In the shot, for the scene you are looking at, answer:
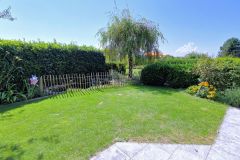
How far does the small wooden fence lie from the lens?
8.04 m

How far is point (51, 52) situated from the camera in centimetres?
891

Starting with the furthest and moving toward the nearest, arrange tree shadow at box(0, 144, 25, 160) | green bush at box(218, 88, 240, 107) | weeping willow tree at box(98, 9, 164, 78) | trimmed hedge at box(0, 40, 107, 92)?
1. weeping willow tree at box(98, 9, 164, 78)
2. trimmed hedge at box(0, 40, 107, 92)
3. green bush at box(218, 88, 240, 107)
4. tree shadow at box(0, 144, 25, 160)

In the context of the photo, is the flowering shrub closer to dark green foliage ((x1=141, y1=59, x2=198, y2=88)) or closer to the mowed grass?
the mowed grass

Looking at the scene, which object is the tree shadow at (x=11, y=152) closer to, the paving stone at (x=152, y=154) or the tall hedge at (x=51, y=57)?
the paving stone at (x=152, y=154)

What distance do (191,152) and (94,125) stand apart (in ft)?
7.01

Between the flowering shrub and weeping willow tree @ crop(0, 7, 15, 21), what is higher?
weeping willow tree @ crop(0, 7, 15, 21)

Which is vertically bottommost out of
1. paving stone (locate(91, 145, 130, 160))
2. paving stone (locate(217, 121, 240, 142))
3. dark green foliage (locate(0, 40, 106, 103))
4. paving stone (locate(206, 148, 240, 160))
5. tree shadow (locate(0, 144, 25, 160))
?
paving stone (locate(206, 148, 240, 160))

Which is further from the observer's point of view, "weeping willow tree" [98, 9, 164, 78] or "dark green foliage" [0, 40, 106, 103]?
"weeping willow tree" [98, 9, 164, 78]

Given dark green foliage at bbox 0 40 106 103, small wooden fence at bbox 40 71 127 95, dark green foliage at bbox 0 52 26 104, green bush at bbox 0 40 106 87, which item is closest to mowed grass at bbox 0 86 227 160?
dark green foliage at bbox 0 52 26 104

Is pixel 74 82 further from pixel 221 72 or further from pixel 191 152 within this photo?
pixel 191 152

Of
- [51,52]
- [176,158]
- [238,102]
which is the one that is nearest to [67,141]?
[176,158]

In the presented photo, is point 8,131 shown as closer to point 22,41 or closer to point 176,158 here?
point 176,158

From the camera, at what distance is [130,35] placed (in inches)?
407

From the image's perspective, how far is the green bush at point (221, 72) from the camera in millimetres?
7211
